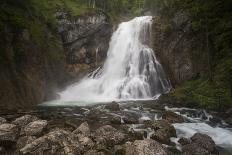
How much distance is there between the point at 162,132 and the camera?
49.8ft

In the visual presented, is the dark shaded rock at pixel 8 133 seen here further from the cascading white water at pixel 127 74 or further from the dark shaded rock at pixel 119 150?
the cascading white water at pixel 127 74

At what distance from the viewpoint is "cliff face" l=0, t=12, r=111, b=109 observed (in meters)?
23.5

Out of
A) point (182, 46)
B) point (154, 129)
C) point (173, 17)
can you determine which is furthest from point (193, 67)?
point (154, 129)

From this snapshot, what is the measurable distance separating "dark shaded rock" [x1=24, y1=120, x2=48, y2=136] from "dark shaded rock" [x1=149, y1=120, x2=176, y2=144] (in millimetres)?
6166

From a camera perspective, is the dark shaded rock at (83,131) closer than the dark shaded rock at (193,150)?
No

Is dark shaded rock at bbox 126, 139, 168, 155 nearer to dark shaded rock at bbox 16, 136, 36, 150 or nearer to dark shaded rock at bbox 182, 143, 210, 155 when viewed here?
dark shaded rock at bbox 182, 143, 210, 155

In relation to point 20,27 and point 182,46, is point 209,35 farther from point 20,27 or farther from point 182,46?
A: point 20,27

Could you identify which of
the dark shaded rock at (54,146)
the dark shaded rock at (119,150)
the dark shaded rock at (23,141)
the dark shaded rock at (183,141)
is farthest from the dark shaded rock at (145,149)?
the dark shaded rock at (23,141)

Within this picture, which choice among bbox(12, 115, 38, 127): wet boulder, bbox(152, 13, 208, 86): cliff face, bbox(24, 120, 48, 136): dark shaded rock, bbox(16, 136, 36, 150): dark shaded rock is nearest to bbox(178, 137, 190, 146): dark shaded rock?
bbox(24, 120, 48, 136): dark shaded rock

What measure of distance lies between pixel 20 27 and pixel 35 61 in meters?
3.93

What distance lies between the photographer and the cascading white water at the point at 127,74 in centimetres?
3284

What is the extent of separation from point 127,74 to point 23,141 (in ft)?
78.7

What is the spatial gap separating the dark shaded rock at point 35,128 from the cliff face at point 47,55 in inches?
290

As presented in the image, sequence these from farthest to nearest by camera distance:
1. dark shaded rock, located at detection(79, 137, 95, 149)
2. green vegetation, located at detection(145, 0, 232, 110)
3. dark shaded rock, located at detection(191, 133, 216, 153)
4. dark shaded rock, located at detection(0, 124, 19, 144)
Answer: green vegetation, located at detection(145, 0, 232, 110)
dark shaded rock, located at detection(191, 133, 216, 153)
dark shaded rock, located at detection(0, 124, 19, 144)
dark shaded rock, located at detection(79, 137, 95, 149)
